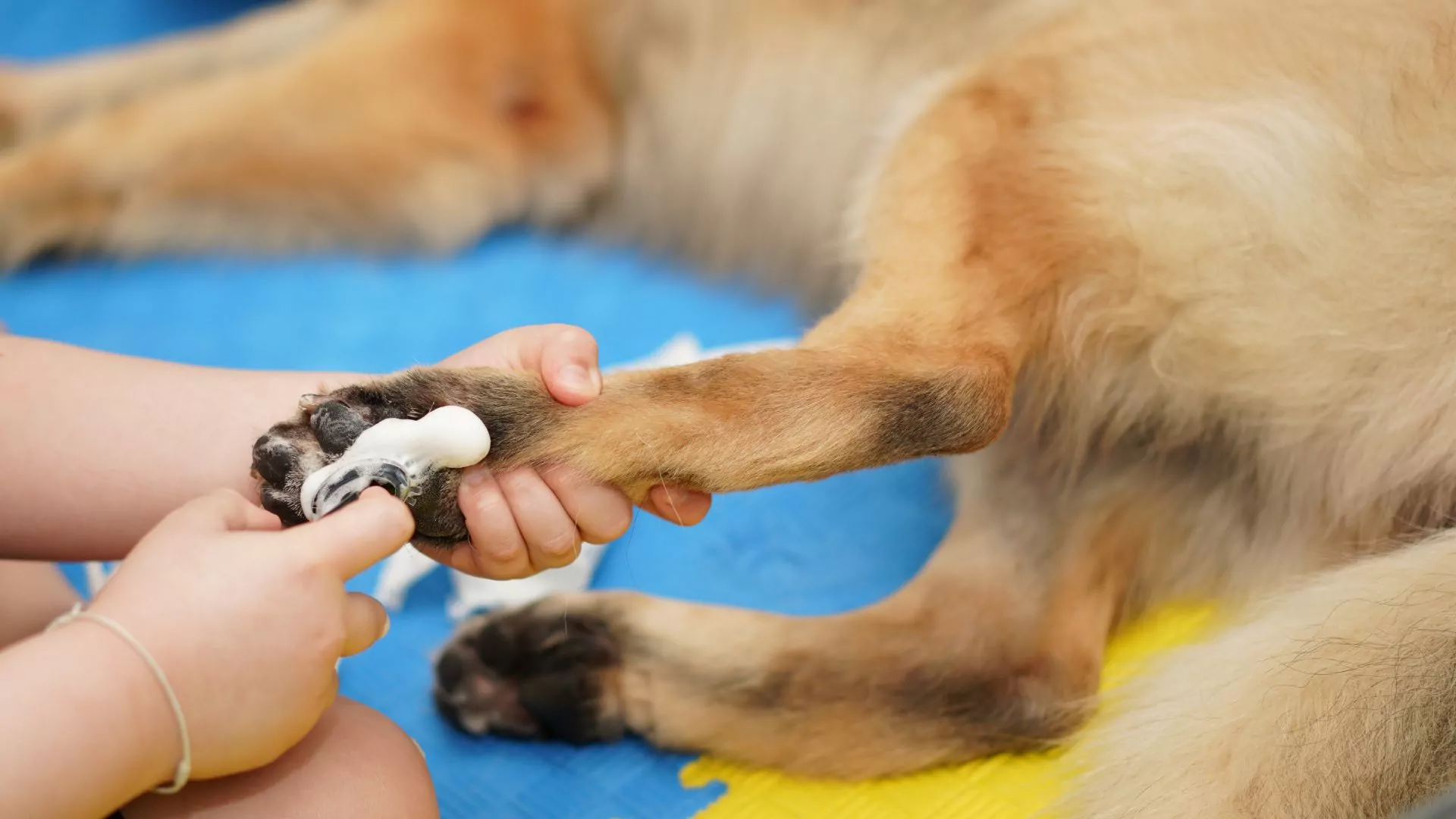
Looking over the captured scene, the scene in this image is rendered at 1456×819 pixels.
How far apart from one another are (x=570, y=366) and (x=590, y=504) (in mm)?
110

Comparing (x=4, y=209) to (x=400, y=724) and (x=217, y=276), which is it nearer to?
(x=217, y=276)

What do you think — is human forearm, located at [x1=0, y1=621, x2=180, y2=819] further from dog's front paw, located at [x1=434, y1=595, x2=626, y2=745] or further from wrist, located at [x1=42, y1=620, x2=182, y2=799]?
dog's front paw, located at [x1=434, y1=595, x2=626, y2=745]

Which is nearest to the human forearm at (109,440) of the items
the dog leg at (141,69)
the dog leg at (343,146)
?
the dog leg at (343,146)

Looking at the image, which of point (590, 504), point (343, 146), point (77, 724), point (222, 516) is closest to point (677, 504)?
point (590, 504)

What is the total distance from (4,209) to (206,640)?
1479mm

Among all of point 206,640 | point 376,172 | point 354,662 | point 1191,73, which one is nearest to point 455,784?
point 354,662

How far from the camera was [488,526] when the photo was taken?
0.85 m

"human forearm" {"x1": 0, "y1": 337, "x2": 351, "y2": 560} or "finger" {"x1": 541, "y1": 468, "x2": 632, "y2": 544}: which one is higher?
"human forearm" {"x1": 0, "y1": 337, "x2": 351, "y2": 560}

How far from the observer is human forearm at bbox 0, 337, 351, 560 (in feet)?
3.16

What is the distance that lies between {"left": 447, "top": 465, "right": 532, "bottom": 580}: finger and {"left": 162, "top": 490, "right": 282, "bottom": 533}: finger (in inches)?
5.2

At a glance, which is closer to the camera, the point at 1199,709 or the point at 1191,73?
the point at 1199,709

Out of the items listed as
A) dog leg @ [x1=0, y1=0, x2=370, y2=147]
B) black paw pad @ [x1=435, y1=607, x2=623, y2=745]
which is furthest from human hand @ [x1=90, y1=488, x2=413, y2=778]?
dog leg @ [x1=0, y1=0, x2=370, y2=147]

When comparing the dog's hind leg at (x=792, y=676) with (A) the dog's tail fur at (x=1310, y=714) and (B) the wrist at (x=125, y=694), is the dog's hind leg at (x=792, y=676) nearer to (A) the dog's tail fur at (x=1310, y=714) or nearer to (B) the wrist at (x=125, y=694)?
(A) the dog's tail fur at (x=1310, y=714)

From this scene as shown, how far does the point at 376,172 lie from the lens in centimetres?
188
